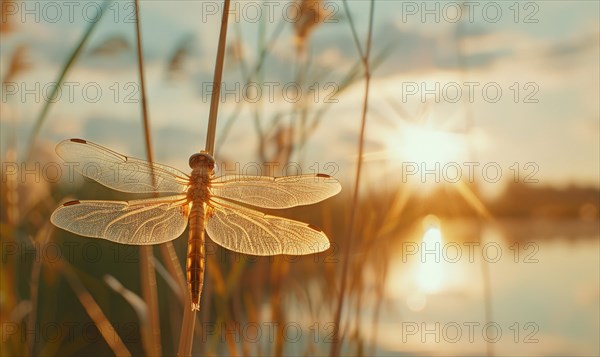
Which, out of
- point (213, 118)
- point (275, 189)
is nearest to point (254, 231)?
point (275, 189)

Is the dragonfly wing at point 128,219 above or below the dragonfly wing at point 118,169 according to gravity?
below

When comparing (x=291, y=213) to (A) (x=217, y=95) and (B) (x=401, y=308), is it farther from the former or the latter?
(B) (x=401, y=308)

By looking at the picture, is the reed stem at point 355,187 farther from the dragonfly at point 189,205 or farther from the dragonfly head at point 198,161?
the dragonfly head at point 198,161

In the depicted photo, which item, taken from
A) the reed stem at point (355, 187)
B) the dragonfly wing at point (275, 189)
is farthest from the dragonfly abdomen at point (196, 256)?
the reed stem at point (355, 187)

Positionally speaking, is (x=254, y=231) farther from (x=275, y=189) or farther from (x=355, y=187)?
(x=355, y=187)

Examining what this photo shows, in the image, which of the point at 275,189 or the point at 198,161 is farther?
the point at 275,189

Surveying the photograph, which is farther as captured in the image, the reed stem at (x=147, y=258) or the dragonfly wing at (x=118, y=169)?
the dragonfly wing at (x=118, y=169)

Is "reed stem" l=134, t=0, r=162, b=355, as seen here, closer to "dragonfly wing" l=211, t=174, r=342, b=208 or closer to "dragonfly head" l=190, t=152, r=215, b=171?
"dragonfly head" l=190, t=152, r=215, b=171

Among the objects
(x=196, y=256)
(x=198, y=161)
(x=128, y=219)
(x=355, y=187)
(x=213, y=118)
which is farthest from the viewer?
(x=355, y=187)
